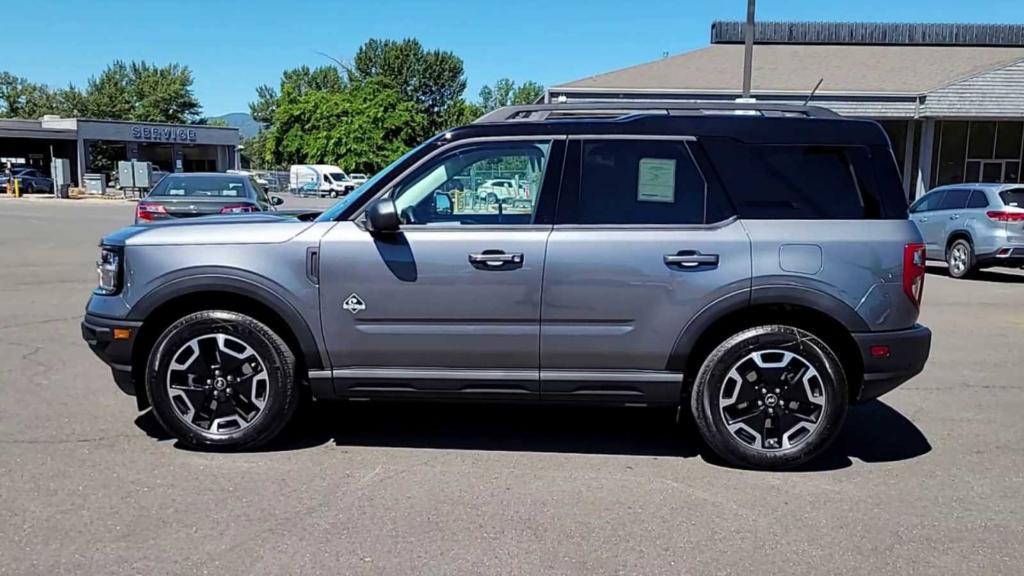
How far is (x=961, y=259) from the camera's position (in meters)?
14.0

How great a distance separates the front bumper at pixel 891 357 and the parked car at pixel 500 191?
2.01 metres

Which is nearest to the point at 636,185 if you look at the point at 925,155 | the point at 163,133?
the point at 925,155

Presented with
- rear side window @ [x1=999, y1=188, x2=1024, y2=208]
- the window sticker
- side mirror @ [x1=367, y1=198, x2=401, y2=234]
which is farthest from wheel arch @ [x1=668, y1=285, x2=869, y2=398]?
rear side window @ [x1=999, y1=188, x2=1024, y2=208]

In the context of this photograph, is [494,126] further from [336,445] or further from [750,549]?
[750,549]

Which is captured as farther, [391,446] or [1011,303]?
[1011,303]

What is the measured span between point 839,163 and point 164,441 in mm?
4265

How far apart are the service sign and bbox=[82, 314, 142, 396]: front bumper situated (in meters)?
58.1

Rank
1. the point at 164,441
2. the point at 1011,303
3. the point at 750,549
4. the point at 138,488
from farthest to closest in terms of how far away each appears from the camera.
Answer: the point at 1011,303 → the point at 164,441 → the point at 138,488 → the point at 750,549

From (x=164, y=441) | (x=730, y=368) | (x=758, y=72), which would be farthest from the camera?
(x=758, y=72)

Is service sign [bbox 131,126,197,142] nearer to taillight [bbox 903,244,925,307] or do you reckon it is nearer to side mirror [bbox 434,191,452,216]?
side mirror [bbox 434,191,452,216]

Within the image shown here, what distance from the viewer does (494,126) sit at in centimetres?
480

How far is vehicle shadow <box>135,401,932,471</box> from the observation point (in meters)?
5.03

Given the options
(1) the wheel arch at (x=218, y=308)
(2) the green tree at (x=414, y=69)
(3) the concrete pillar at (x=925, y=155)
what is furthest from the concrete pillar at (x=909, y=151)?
(2) the green tree at (x=414, y=69)

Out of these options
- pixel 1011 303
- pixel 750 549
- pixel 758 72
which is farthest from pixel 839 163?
pixel 758 72
